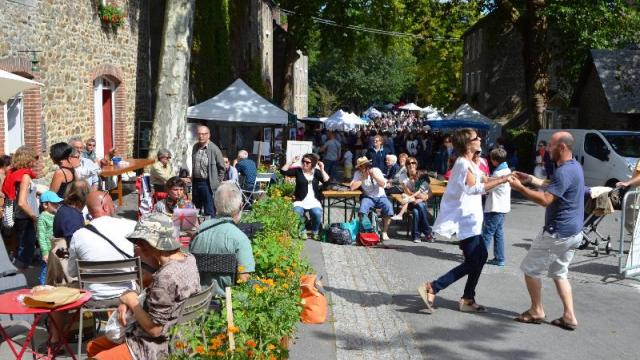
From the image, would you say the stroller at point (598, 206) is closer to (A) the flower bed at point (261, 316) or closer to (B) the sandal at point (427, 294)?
(B) the sandal at point (427, 294)

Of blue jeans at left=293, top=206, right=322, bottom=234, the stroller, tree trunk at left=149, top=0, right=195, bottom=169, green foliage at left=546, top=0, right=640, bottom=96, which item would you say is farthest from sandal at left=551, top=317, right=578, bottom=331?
green foliage at left=546, top=0, right=640, bottom=96

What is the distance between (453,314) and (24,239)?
5631 millimetres

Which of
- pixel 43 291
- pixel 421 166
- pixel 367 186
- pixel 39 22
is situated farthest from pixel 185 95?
pixel 421 166

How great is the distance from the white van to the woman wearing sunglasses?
396 inches

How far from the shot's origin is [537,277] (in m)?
7.16

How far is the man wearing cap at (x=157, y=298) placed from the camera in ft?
14.8

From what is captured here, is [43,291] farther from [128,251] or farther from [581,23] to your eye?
[581,23]

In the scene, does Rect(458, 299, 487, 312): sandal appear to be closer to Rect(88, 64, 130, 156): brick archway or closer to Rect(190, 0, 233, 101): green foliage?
Rect(88, 64, 130, 156): brick archway

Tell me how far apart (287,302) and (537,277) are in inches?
119

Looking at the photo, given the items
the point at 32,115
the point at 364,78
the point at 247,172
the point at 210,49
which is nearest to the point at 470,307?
the point at 247,172

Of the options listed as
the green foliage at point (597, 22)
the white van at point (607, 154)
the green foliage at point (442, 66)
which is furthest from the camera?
the green foliage at point (442, 66)

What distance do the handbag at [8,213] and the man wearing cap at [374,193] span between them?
553 centimetres

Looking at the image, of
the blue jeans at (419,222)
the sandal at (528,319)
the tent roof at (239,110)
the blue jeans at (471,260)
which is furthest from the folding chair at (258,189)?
the sandal at (528,319)

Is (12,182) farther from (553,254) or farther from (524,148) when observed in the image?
(524,148)
